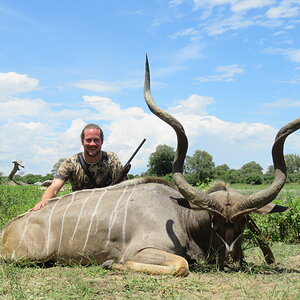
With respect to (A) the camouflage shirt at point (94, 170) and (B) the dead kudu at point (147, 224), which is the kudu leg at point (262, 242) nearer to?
(B) the dead kudu at point (147, 224)

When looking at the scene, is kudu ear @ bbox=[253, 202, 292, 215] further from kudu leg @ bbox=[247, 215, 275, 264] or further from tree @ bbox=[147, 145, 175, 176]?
tree @ bbox=[147, 145, 175, 176]

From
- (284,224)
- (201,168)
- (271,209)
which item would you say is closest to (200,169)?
(201,168)

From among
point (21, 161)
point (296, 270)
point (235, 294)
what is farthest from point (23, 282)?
point (21, 161)

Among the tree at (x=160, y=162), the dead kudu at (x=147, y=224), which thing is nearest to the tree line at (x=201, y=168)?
the tree at (x=160, y=162)

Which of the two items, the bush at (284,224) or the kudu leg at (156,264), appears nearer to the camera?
the kudu leg at (156,264)

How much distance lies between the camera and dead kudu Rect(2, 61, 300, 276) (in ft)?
14.1

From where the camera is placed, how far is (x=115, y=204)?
16.2ft

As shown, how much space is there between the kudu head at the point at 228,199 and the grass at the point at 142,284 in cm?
32

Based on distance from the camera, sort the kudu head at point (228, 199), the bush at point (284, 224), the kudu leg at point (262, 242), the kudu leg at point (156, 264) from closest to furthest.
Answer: the kudu leg at point (156, 264) < the kudu head at point (228, 199) < the kudu leg at point (262, 242) < the bush at point (284, 224)

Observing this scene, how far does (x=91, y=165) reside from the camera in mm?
5836

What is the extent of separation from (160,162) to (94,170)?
20224mm

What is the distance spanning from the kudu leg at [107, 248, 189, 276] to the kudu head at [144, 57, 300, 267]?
0.47 m

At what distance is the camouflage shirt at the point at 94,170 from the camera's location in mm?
5797

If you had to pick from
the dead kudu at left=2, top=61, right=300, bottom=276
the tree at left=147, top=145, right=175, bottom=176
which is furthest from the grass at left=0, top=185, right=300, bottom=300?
the tree at left=147, top=145, right=175, bottom=176
